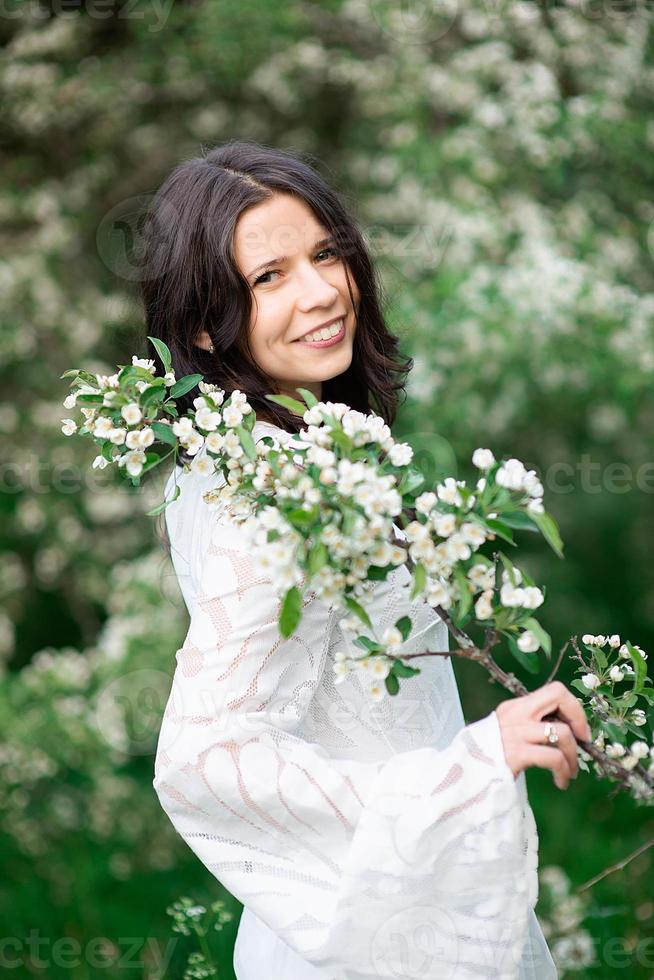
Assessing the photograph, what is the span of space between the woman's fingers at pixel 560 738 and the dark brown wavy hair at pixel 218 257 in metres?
0.62

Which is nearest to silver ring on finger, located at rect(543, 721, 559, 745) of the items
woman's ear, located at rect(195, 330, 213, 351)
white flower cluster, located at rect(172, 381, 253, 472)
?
white flower cluster, located at rect(172, 381, 253, 472)

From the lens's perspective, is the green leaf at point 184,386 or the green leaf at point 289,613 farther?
the green leaf at point 184,386

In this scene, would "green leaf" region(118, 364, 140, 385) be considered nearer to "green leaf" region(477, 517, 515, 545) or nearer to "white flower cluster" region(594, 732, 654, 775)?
"green leaf" region(477, 517, 515, 545)

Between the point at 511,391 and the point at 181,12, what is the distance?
1.94 metres

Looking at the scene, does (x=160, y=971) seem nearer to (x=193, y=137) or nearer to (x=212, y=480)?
(x=212, y=480)

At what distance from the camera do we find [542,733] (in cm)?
119

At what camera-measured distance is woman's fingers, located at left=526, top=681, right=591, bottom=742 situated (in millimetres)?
1183

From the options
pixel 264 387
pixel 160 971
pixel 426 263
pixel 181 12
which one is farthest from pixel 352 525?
pixel 181 12

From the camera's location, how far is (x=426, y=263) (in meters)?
3.91

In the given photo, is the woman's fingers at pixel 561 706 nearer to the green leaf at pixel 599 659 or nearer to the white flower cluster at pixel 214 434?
the green leaf at pixel 599 659

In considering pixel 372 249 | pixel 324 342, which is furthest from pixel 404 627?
pixel 372 249

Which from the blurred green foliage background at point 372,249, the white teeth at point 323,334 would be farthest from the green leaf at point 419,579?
the blurred green foliage background at point 372,249

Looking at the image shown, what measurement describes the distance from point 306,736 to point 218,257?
68 cm

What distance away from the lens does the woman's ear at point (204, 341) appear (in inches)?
63.9
